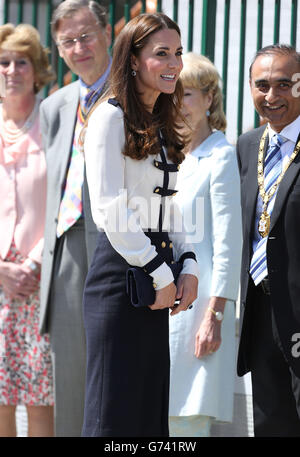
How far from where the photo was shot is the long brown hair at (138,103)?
341cm

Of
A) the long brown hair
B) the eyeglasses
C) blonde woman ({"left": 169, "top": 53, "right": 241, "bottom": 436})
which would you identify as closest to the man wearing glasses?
the eyeglasses

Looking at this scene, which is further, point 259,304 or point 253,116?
point 253,116

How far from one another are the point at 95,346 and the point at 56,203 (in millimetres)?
1513

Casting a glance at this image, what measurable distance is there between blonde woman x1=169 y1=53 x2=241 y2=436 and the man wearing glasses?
507 millimetres

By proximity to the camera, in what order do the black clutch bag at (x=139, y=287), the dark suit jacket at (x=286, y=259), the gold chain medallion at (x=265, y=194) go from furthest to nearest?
the gold chain medallion at (x=265, y=194), the dark suit jacket at (x=286, y=259), the black clutch bag at (x=139, y=287)

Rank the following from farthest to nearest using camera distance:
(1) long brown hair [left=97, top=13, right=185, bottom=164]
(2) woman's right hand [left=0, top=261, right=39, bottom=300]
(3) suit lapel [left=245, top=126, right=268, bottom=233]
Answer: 1. (2) woman's right hand [left=0, top=261, right=39, bottom=300]
2. (3) suit lapel [left=245, top=126, right=268, bottom=233]
3. (1) long brown hair [left=97, top=13, right=185, bottom=164]

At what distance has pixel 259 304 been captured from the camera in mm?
4094

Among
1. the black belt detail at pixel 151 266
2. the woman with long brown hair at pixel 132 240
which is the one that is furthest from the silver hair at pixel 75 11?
the black belt detail at pixel 151 266

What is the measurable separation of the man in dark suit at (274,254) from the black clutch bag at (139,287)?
0.80m

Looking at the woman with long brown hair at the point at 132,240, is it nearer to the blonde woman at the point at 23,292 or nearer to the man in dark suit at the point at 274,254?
the man in dark suit at the point at 274,254

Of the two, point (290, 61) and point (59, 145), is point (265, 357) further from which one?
point (59, 145)

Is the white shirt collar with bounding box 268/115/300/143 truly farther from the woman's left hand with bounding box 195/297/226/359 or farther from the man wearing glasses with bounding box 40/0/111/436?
the man wearing glasses with bounding box 40/0/111/436

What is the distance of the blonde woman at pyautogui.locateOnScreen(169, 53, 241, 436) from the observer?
15.1ft
